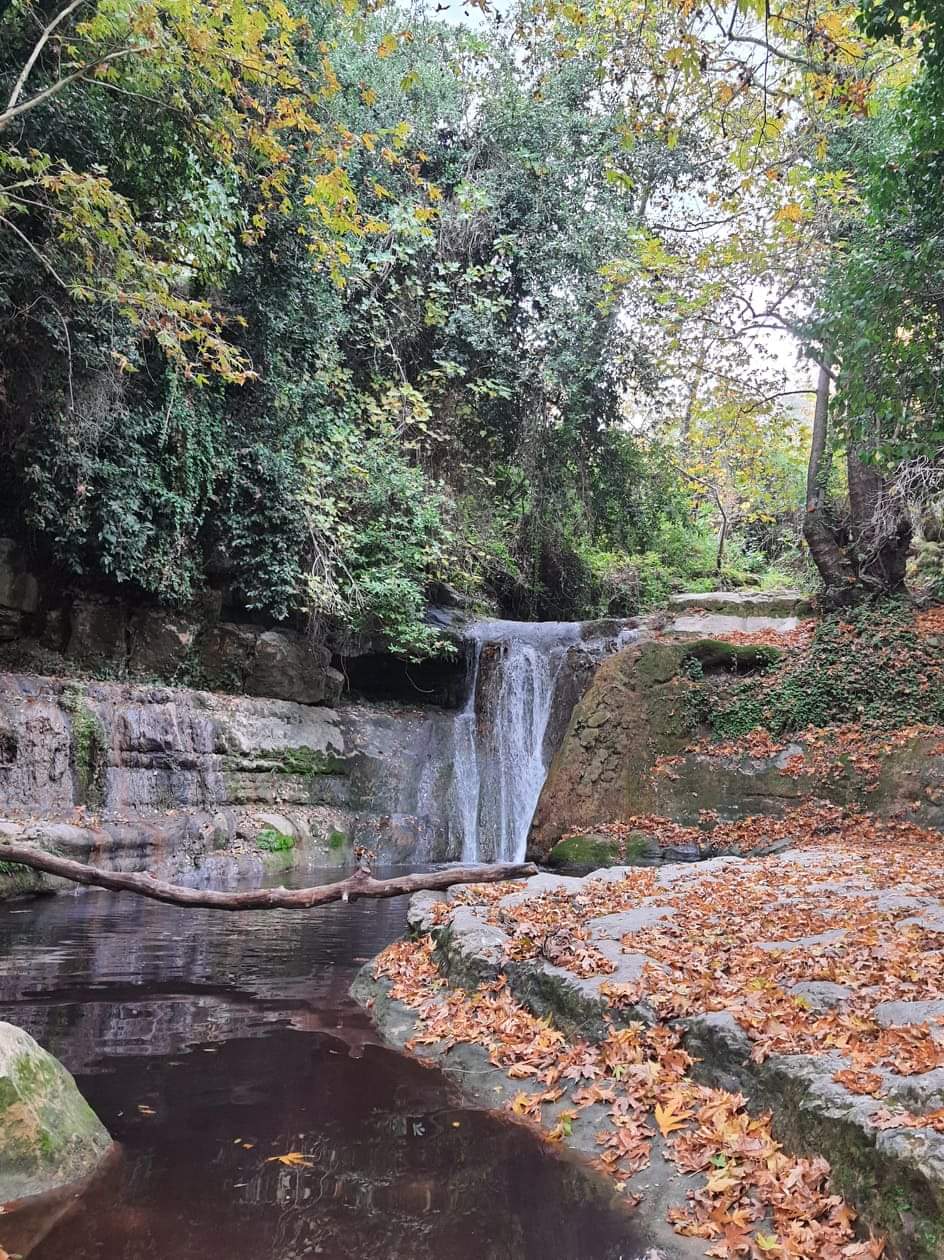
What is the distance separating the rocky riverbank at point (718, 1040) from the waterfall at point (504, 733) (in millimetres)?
8773

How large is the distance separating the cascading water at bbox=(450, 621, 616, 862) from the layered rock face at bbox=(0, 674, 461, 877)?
1.48 feet

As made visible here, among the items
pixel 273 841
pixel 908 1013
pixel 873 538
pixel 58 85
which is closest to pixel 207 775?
pixel 273 841

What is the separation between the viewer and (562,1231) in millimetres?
2820

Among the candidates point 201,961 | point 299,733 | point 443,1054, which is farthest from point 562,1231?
point 299,733

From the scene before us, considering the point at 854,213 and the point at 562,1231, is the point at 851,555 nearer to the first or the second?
the point at 854,213

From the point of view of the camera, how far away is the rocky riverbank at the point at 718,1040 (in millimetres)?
2637

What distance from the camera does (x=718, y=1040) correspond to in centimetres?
352

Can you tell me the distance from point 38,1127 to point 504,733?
13372 millimetres

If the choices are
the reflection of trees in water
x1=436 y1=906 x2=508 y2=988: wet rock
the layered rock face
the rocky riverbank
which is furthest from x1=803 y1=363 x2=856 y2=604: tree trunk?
the reflection of trees in water

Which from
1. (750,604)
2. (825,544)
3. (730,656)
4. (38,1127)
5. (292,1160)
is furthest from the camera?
(750,604)

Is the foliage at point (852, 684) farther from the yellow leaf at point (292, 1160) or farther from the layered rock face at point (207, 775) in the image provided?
the yellow leaf at point (292, 1160)

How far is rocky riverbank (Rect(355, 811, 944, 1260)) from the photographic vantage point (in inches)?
104

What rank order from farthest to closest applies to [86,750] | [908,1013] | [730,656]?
[730,656], [86,750], [908,1013]

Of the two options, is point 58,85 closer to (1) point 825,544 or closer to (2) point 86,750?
(2) point 86,750
